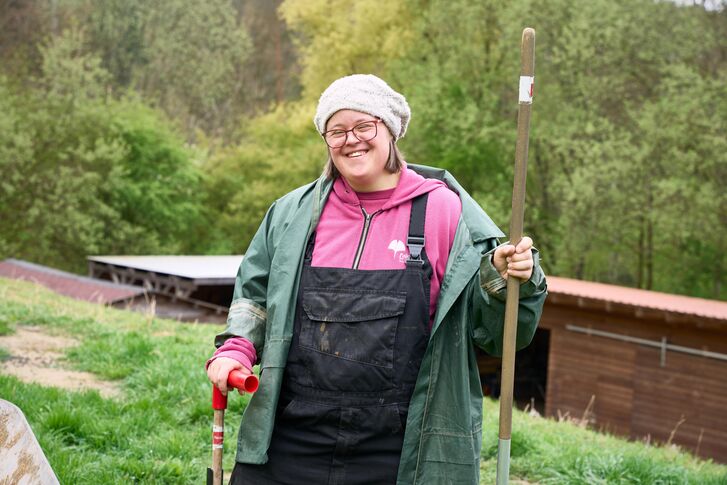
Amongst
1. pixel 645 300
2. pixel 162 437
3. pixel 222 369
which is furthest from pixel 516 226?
pixel 645 300

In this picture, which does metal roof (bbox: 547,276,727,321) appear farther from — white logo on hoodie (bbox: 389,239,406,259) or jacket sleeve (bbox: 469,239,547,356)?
white logo on hoodie (bbox: 389,239,406,259)

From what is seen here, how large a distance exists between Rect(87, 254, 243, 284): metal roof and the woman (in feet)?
48.8

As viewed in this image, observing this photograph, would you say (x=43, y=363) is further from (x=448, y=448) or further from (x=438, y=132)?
(x=438, y=132)

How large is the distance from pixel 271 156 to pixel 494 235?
32.0 m

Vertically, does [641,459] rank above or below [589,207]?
below

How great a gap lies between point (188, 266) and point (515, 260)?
19264 mm

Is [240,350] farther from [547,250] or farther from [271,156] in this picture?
[271,156]

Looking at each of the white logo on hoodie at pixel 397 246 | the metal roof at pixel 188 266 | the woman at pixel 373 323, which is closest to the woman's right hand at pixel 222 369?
the woman at pixel 373 323

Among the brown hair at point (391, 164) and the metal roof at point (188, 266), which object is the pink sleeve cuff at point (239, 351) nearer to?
the brown hair at point (391, 164)

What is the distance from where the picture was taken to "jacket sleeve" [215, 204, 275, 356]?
2.67 m

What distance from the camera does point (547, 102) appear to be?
2511cm

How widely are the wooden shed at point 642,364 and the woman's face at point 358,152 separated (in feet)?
37.4

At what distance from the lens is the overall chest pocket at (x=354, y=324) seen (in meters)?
2.46

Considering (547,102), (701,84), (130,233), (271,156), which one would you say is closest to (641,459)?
(701,84)
